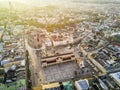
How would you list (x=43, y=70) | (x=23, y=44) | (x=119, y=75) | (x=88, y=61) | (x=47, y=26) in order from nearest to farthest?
(x=119, y=75) < (x=43, y=70) < (x=88, y=61) < (x=23, y=44) < (x=47, y=26)

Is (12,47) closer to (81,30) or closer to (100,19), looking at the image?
(81,30)

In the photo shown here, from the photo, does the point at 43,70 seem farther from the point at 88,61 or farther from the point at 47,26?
the point at 47,26

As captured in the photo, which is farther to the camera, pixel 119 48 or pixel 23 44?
pixel 23 44

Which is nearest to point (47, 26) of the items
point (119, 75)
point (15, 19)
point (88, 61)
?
point (15, 19)

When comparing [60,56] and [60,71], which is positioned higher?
[60,56]

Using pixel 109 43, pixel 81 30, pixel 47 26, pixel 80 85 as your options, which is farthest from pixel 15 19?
pixel 80 85

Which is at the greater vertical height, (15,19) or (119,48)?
(15,19)

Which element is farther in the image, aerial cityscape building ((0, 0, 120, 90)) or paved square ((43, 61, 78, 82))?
paved square ((43, 61, 78, 82))

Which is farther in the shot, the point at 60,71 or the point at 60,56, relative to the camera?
the point at 60,56

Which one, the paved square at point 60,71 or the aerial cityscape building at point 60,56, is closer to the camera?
the aerial cityscape building at point 60,56

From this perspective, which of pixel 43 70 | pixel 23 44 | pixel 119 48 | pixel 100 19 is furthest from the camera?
pixel 100 19
